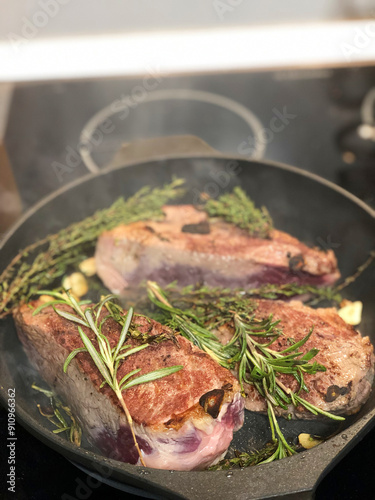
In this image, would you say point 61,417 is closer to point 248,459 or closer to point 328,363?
point 248,459

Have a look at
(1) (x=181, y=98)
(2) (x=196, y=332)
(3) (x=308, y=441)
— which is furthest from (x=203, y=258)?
(1) (x=181, y=98)

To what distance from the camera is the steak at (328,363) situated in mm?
1697

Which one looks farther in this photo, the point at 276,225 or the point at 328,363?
the point at 276,225

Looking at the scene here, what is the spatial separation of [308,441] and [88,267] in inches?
46.8

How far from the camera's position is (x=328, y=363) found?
5.67ft

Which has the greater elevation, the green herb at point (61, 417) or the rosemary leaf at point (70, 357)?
the rosemary leaf at point (70, 357)

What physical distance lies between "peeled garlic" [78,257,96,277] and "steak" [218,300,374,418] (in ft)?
2.39

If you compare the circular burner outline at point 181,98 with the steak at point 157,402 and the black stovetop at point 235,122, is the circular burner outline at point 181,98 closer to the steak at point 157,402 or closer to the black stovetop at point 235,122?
the black stovetop at point 235,122

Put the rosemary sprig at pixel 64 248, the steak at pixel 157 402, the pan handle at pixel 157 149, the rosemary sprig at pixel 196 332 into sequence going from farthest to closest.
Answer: the pan handle at pixel 157 149 → the rosemary sprig at pixel 64 248 → the rosemary sprig at pixel 196 332 → the steak at pixel 157 402

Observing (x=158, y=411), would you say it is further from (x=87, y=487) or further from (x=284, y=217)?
(x=284, y=217)

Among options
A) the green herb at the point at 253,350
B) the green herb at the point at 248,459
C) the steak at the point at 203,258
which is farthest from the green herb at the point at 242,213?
the green herb at the point at 248,459

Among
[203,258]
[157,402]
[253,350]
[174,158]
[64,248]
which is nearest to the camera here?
[157,402]

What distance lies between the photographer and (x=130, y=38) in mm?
3400

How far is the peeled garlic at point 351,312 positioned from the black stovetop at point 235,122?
2.73ft
